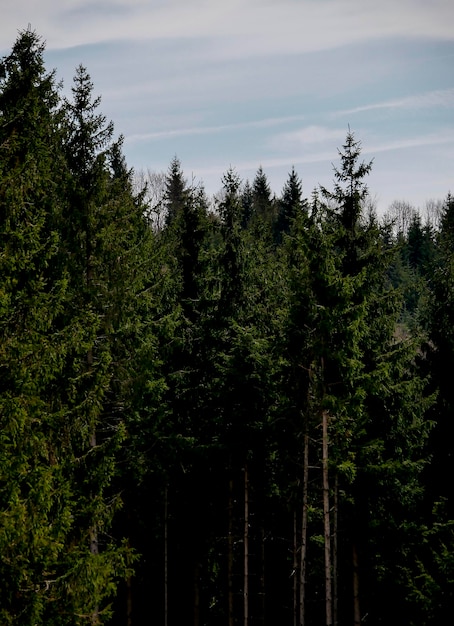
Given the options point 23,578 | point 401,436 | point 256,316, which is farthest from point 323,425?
point 23,578

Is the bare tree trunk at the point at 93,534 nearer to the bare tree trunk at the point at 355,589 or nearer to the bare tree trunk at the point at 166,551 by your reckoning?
the bare tree trunk at the point at 355,589

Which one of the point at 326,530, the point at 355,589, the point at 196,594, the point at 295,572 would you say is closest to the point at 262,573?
the point at 196,594

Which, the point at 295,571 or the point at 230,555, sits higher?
the point at 295,571

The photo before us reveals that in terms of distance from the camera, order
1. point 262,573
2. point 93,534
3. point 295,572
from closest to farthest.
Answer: point 93,534 → point 295,572 → point 262,573

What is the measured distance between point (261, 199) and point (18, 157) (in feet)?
236

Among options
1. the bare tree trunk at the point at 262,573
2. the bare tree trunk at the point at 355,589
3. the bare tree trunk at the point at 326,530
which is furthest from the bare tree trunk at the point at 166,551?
the bare tree trunk at the point at 326,530

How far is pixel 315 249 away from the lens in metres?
17.3

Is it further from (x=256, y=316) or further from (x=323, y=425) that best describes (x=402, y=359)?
(x=256, y=316)

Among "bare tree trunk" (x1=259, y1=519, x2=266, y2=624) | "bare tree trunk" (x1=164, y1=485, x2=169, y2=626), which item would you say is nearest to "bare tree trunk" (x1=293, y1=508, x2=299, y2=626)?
"bare tree trunk" (x1=259, y1=519, x2=266, y2=624)

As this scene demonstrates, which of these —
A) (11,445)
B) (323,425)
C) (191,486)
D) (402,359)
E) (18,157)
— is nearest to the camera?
(11,445)

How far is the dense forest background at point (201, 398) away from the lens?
1257 centimetres

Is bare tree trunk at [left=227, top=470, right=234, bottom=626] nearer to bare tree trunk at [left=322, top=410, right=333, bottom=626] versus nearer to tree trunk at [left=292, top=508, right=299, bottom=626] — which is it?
tree trunk at [left=292, top=508, right=299, bottom=626]

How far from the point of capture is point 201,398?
79.8 ft

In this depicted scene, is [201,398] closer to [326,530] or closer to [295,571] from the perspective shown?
[295,571]
